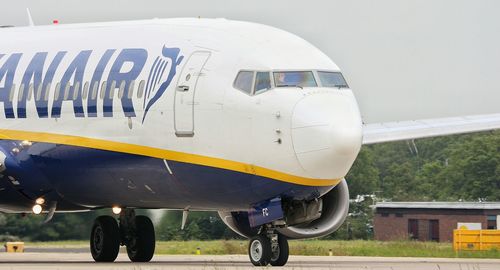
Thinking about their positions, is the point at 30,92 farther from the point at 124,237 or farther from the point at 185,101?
the point at 185,101

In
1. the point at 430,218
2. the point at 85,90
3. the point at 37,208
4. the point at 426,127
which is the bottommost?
the point at 37,208

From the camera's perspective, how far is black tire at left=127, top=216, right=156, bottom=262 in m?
31.4

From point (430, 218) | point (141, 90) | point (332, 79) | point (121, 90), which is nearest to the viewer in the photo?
point (332, 79)

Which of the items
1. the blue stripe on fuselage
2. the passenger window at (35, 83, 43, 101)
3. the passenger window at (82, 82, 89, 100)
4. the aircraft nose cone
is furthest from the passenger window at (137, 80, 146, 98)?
the aircraft nose cone

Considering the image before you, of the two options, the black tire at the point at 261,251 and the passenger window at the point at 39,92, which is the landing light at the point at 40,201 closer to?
the passenger window at the point at 39,92

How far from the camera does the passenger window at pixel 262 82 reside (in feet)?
84.8

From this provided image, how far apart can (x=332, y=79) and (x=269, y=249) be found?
3.11 m

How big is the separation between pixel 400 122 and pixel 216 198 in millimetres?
5747

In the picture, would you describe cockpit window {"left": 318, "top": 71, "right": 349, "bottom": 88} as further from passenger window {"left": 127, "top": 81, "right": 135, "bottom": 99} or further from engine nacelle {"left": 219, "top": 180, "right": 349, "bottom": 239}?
passenger window {"left": 127, "top": 81, "right": 135, "bottom": 99}

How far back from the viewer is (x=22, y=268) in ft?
86.5

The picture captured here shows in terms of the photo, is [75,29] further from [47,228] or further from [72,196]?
[47,228]

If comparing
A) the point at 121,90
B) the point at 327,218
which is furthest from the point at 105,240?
the point at 327,218

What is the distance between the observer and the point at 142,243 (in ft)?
103

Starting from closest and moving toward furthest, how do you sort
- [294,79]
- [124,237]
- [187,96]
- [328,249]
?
[294,79] → [187,96] → [124,237] → [328,249]
